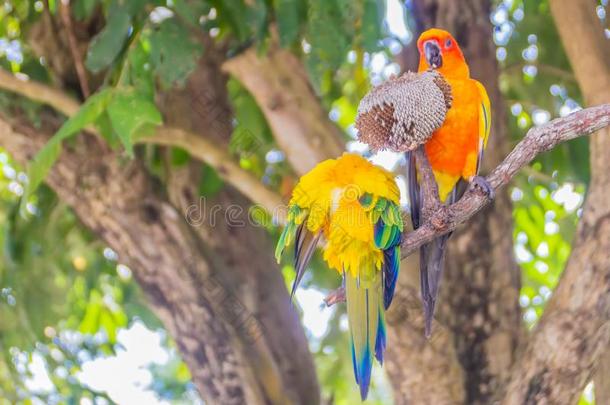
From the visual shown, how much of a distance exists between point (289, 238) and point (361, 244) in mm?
168

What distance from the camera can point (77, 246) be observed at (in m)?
4.30

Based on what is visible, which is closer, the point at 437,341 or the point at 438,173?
the point at 438,173

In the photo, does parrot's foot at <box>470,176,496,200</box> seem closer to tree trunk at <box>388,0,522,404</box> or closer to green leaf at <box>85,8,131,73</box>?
tree trunk at <box>388,0,522,404</box>

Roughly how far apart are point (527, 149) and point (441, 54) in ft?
1.62

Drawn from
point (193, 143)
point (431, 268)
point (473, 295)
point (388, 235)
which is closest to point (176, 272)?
point (193, 143)

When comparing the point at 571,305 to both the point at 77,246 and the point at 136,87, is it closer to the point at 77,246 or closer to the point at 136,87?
the point at 136,87

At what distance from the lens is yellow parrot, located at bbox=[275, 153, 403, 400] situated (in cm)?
193

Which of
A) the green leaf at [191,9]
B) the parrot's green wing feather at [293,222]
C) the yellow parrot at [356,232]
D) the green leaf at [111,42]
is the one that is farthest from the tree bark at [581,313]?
the green leaf at [111,42]

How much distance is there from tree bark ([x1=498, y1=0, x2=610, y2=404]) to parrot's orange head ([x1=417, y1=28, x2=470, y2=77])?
0.86m

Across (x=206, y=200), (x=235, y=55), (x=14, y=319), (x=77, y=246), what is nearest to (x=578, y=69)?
(x=235, y=55)

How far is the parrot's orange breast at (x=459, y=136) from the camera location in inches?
83.8

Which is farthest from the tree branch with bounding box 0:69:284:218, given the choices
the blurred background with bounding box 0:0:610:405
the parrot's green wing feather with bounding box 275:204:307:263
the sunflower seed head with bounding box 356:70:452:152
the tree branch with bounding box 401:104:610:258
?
the sunflower seed head with bounding box 356:70:452:152

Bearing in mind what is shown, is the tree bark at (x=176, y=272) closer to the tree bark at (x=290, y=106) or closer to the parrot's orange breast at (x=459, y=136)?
the tree bark at (x=290, y=106)

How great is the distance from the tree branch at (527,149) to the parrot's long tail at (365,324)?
0.20 metres
